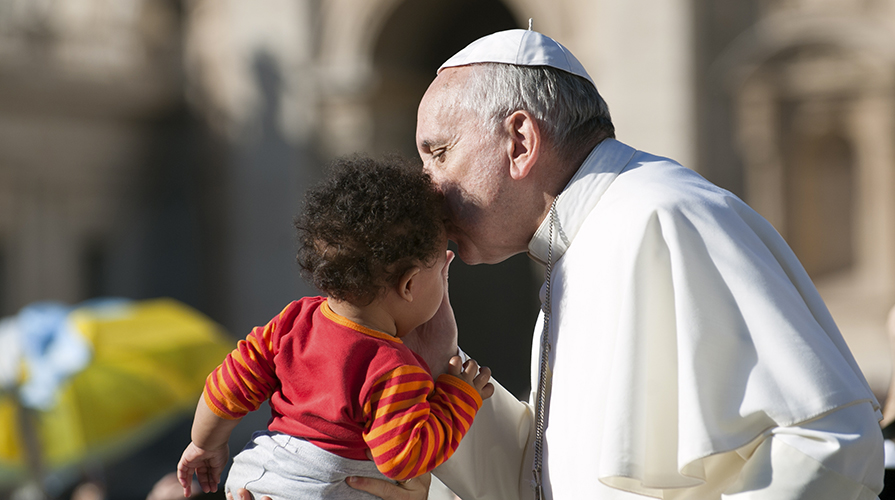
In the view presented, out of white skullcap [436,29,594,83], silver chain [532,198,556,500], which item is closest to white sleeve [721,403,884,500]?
silver chain [532,198,556,500]

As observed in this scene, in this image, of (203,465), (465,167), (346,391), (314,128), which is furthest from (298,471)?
(314,128)

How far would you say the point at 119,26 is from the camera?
408 inches

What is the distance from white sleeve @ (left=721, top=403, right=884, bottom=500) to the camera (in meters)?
1.47

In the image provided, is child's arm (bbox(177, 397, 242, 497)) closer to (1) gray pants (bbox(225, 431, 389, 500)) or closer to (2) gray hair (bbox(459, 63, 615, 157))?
(1) gray pants (bbox(225, 431, 389, 500))

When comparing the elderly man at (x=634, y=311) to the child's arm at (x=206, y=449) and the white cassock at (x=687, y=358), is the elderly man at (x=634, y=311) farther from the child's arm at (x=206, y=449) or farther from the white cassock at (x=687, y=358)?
the child's arm at (x=206, y=449)

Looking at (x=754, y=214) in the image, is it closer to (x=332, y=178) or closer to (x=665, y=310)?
(x=665, y=310)

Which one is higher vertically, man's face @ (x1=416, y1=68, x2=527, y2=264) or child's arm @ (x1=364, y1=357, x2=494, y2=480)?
man's face @ (x1=416, y1=68, x2=527, y2=264)

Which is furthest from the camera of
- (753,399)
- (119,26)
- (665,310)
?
(119,26)

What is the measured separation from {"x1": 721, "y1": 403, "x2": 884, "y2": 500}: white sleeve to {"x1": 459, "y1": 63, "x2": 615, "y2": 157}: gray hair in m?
0.71

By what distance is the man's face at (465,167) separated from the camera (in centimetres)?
190

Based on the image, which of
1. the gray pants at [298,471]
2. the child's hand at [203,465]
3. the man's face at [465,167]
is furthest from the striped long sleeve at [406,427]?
the child's hand at [203,465]

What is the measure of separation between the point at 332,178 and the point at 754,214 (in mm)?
805

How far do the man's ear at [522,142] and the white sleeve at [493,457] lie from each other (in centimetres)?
54

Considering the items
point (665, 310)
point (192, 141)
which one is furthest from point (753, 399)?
point (192, 141)
